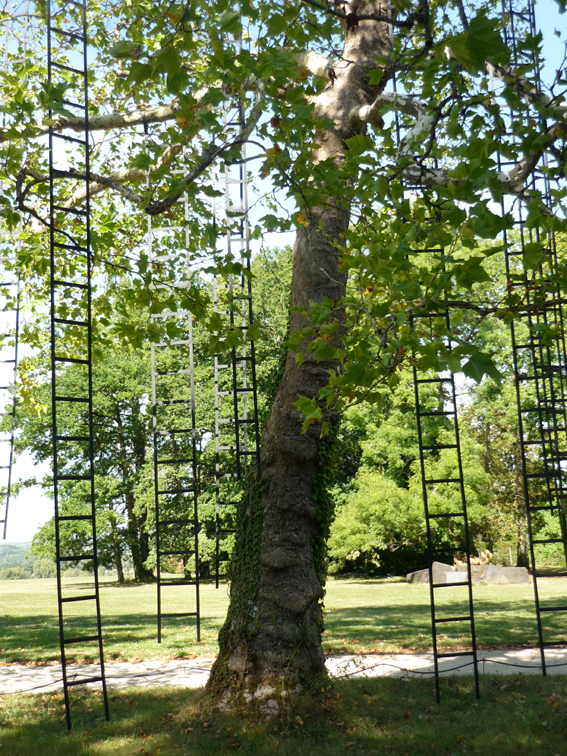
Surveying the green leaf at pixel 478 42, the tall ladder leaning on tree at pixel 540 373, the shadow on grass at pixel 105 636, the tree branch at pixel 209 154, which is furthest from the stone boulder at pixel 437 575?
the green leaf at pixel 478 42

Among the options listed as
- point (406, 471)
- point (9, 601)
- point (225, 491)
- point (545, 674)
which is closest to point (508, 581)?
point (406, 471)

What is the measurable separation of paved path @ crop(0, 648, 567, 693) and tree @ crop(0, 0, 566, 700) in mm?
1590

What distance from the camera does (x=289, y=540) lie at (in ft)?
18.0

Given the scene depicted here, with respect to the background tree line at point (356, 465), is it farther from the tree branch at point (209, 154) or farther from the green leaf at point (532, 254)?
the green leaf at point (532, 254)

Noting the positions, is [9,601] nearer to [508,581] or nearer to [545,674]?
[508,581]

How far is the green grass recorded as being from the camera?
452 centimetres

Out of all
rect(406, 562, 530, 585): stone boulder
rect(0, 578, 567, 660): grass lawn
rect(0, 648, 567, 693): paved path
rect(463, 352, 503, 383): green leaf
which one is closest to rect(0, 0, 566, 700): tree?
rect(463, 352, 503, 383): green leaf

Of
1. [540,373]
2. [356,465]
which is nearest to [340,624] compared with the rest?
[540,373]

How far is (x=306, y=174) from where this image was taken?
14.5ft

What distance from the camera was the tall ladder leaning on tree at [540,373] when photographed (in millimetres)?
4344

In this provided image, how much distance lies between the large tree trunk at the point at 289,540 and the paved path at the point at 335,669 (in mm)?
1185

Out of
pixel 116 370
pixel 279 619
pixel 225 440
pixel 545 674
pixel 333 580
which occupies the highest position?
pixel 116 370

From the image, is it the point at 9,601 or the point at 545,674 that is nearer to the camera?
the point at 545,674

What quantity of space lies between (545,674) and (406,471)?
58.6ft
